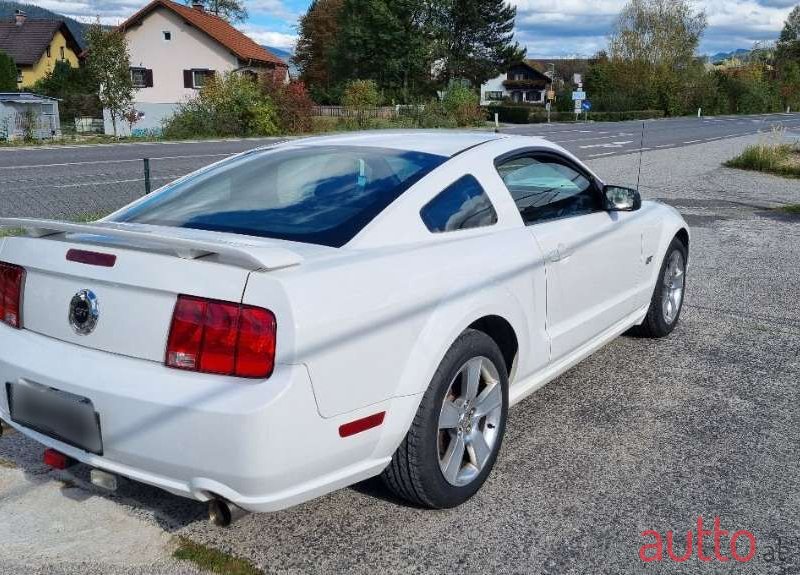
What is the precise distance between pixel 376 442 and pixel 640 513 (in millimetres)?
1212

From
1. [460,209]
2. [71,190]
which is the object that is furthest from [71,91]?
[460,209]

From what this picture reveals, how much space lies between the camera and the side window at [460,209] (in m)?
3.38

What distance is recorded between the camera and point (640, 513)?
331cm

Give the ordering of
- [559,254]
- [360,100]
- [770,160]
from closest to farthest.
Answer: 1. [559,254]
2. [770,160]
3. [360,100]

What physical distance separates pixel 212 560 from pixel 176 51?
50091 millimetres

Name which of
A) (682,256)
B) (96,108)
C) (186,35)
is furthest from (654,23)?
(682,256)

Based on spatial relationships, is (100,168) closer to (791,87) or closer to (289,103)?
(289,103)

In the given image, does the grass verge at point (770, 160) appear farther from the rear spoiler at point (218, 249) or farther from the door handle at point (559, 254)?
the rear spoiler at point (218, 249)

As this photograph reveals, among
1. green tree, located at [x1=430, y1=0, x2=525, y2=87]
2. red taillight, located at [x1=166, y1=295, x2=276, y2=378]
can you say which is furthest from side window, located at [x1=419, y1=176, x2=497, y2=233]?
green tree, located at [x1=430, y1=0, x2=525, y2=87]

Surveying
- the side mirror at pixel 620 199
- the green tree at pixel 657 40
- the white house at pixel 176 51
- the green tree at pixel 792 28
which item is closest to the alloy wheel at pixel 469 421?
the side mirror at pixel 620 199

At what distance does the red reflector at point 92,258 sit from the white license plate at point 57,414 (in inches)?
18.3

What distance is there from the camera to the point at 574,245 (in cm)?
414

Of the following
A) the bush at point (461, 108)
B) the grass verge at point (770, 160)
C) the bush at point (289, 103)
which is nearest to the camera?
the grass verge at point (770, 160)

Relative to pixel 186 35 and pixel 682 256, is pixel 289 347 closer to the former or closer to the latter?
pixel 682 256
